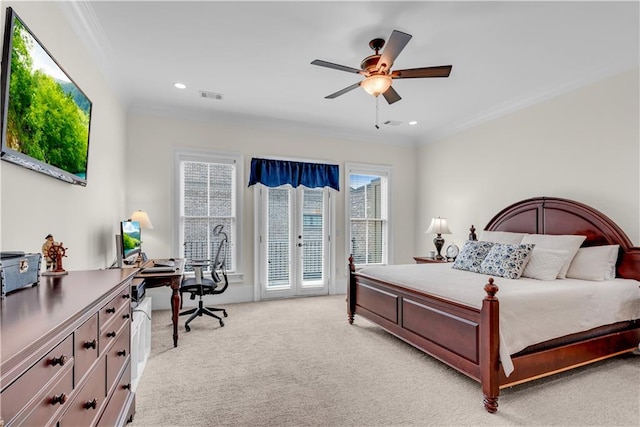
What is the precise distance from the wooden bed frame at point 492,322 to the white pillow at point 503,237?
22 cm

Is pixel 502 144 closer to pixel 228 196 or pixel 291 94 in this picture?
pixel 291 94

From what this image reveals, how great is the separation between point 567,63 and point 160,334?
508 centimetres

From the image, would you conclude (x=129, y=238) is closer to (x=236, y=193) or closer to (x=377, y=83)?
(x=236, y=193)

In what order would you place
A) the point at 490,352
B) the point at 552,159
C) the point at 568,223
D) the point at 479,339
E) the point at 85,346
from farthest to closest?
1. the point at 552,159
2. the point at 568,223
3. the point at 479,339
4. the point at 490,352
5. the point at 85,346

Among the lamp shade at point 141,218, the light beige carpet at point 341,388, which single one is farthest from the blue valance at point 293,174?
the light beige carpet at point 341,388

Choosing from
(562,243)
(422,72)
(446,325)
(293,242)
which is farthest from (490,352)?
(293,242)

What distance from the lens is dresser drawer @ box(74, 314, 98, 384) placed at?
118 centimetres

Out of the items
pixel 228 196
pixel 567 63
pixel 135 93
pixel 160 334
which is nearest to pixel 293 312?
pixel 160 334

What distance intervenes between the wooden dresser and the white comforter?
2274 mm

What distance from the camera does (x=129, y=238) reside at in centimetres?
352

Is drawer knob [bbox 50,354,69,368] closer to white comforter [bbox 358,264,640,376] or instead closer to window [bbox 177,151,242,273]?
white comforter [bbox 358,264,640,376]

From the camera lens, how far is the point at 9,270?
1.28 meters

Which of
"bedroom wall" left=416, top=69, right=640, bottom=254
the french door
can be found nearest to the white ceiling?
"bedroom wall" left=416, top=69, right=640, bottom=254

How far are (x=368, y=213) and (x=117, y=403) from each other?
4.78m
